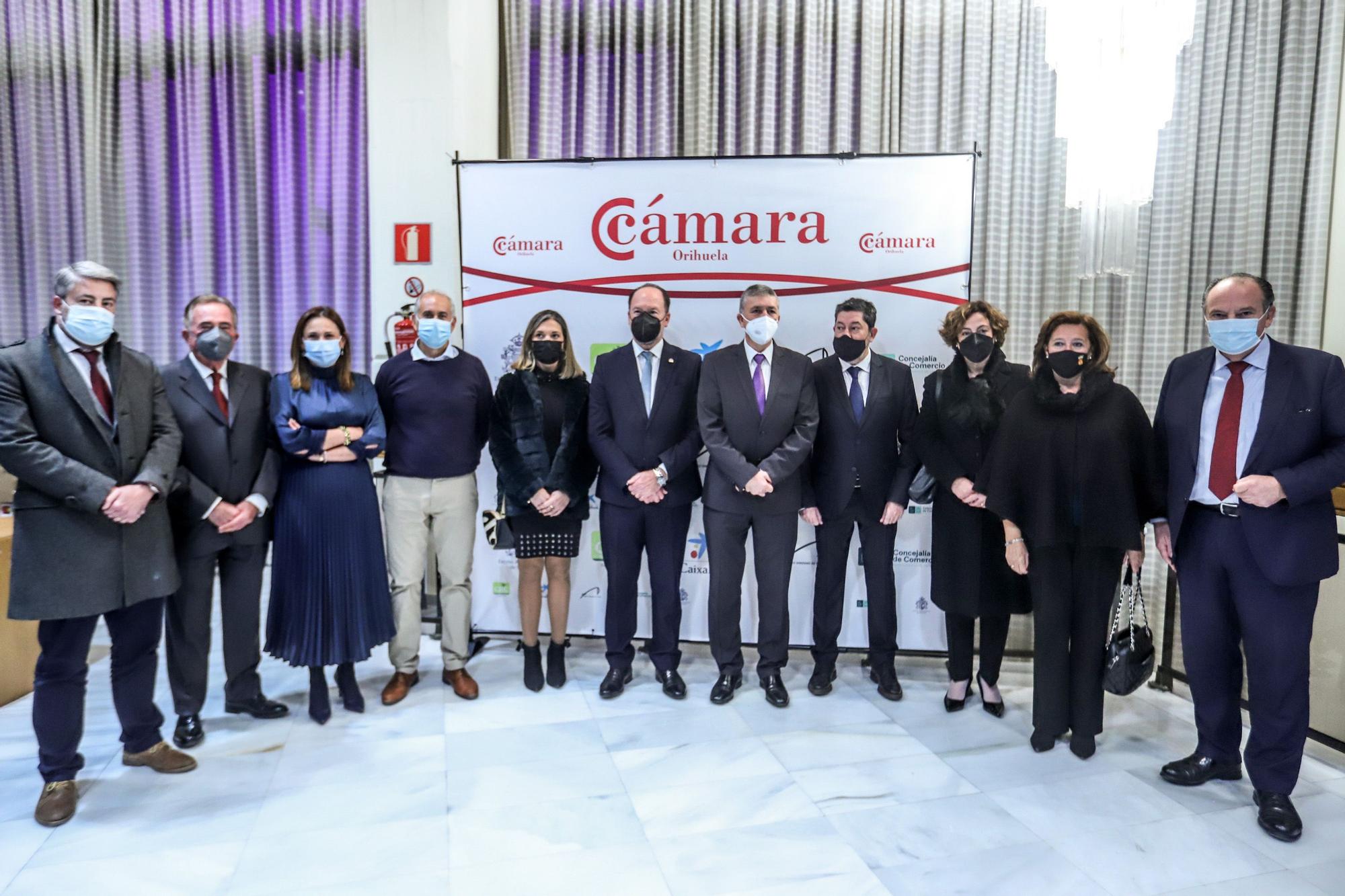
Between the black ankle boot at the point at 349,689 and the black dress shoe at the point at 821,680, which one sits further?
the black dress shoe at the point at 821,680

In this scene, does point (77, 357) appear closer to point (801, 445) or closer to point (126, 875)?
point (126, 875)

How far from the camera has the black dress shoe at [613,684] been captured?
10.7 ft

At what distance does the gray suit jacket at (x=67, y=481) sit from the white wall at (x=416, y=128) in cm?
184

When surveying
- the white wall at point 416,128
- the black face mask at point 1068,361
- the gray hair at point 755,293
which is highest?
the white wall at point 416,128

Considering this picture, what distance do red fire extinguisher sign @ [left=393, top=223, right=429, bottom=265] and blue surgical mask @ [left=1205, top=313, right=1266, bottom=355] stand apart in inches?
136

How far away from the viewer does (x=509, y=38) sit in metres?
4.40

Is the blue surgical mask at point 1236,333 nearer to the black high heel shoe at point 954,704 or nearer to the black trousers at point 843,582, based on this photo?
the black trousers at point 843,582

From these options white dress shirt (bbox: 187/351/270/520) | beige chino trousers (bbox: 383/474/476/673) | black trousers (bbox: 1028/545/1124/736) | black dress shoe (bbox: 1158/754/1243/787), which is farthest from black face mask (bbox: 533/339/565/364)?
black dress shoe (bbox: 1158/754/1243/787)

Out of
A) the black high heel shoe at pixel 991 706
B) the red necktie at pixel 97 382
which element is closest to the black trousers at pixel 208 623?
the red necktie at pixel 97 382

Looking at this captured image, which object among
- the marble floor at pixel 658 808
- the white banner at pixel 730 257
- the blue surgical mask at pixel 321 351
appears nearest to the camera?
the marble floor at pixel 658 808

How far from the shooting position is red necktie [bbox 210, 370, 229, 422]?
278 centimetres

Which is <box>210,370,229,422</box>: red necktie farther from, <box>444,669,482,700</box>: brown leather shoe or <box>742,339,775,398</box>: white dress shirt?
<box>742,339,775,398</box>: white dress shirt

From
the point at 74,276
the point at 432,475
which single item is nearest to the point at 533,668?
the point at 432,475

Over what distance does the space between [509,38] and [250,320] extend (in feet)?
7.49
